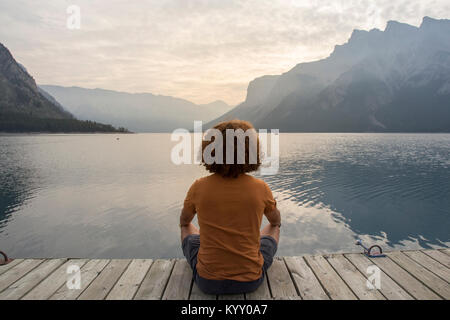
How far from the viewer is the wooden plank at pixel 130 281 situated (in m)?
3.82

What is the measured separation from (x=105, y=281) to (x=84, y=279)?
38cm

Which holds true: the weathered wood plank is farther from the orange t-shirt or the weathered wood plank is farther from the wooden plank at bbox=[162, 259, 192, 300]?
the wooden plank at bbox=[162, 259, 192, 300]

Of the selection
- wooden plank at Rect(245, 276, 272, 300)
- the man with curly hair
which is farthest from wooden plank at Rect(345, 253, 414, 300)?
the man with curly hair

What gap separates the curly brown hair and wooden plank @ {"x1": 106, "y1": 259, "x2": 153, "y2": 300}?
2.38 metres

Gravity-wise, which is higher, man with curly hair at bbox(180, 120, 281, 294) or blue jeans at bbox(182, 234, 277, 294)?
man with curly hair at bbox(180, 120, 281, 294)

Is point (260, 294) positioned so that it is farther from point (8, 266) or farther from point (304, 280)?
point (8, 266)

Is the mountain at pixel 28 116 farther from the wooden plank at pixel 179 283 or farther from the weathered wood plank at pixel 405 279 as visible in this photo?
the weathered wood plank at pixel 405 279

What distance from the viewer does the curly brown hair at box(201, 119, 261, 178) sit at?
3215 millimetres

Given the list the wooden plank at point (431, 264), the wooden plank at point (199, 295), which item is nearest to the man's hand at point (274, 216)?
the wooden plank at point (199, 295)

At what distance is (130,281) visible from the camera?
421 cm

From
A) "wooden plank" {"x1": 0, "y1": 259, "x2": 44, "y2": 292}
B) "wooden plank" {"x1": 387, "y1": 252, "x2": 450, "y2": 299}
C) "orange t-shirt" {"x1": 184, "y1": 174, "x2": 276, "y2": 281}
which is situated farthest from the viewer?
"wooden plank" {"x1": 0, "y1": 259, "x2": 44, "y2": 292}

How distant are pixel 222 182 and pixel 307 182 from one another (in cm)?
2205

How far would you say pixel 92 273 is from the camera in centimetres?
446

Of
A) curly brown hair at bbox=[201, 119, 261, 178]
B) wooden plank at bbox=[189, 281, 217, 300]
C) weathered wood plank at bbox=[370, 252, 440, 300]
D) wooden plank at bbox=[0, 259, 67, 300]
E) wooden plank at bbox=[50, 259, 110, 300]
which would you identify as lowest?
weathered wood plank at bbox=[370, 252, 440, 300]
